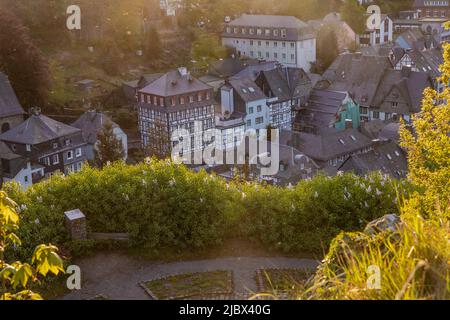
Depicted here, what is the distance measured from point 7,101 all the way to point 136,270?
2589cm

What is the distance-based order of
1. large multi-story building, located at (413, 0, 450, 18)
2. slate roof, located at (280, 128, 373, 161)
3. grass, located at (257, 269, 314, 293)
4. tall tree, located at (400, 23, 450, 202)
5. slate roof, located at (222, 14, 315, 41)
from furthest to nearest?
large multi-story building, located at (413, 0, 450, 18) < slate roof, located at (222, 14, 315, 41) < slate roof, located at (280, 128, 373, 161) < tall tree, located at (400, 23, 450, 202) < grass, located at (257, 269, 314, 293)

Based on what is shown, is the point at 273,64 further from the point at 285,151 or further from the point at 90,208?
the point at 90,208

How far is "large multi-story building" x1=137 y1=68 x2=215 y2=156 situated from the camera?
34438 mm

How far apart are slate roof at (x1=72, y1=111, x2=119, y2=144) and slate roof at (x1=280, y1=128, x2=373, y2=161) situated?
8692mm

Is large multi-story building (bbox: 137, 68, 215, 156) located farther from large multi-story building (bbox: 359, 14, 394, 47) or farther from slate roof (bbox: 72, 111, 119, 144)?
large multi-story building (bbox: 359, 14, 394, 47)

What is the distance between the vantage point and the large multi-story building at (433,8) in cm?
7044

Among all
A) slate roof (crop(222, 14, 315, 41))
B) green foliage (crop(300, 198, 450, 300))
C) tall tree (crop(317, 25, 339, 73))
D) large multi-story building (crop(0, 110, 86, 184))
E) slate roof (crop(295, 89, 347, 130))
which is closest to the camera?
green foliage (crop(300, 198, 450, 300))

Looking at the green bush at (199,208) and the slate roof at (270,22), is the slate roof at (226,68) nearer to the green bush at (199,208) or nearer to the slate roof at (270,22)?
the slate roof at (270,22)

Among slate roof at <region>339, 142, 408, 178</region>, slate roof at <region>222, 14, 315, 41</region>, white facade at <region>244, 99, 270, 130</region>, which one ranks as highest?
slate roof at <region>222, 14, 315, 41</region>

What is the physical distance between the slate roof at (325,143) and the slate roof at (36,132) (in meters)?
10.5

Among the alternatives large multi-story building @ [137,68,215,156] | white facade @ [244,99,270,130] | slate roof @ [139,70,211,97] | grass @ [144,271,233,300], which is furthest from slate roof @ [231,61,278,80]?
grass @ [144,271,233,300]

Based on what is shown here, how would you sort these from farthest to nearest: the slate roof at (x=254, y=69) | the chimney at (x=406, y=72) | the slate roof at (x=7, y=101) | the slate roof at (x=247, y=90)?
the slate roof at (x=254, y=69) → the chimney at (x=406, y=72) → the slate roof at (x=247, y=90) → the slate roof at (x=7, y=101)

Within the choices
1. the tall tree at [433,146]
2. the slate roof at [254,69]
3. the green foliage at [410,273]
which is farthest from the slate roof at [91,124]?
the green foliage at [410,273]

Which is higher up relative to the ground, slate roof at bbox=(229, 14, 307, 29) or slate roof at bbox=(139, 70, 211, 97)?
slate roof at bbox=(229, 14, 307, 29)
